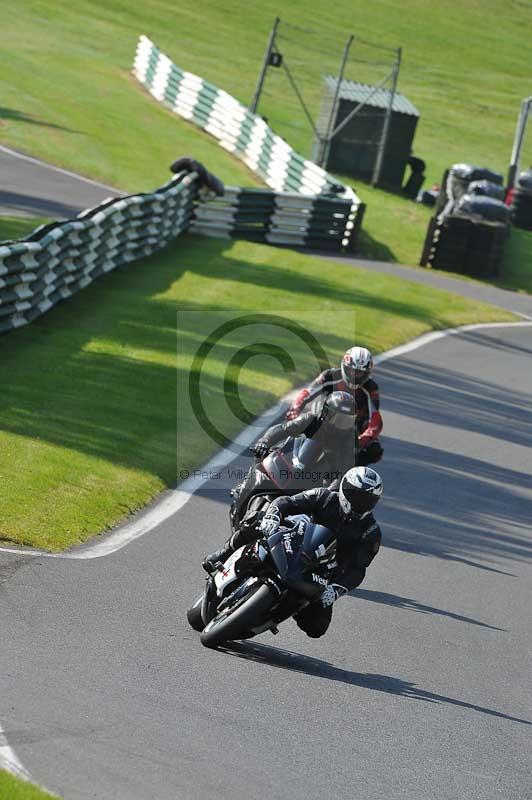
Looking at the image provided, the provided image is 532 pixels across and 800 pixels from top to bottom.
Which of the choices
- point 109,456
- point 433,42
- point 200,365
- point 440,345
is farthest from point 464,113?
point 109,456

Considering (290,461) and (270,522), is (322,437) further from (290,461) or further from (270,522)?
(270,522)

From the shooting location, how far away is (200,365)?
60.6ft

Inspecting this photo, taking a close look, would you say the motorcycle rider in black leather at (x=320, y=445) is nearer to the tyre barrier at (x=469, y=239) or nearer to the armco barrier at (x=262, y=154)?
the armco barrier at (x=262, y=154)

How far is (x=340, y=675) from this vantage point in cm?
900

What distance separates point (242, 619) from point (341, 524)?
3.23 feet

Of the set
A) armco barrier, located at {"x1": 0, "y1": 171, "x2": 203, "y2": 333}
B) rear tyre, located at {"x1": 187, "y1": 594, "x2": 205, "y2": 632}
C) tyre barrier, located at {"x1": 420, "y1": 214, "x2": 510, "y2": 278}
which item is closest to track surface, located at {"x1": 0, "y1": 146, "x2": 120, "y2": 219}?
armco barrier, located at {"x1": 0, "y1": 171, "x2": 203, "y2": 333}

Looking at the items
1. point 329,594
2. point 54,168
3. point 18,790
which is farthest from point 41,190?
point 18,790

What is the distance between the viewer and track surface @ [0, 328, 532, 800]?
698 centimetres

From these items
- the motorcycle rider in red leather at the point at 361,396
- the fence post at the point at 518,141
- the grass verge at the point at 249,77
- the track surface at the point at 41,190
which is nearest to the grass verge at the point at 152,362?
the motorcycle rider in red leather at the point at 361,396

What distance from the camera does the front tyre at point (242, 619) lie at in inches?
342

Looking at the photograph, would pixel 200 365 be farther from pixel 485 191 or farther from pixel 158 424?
pixel 485 191

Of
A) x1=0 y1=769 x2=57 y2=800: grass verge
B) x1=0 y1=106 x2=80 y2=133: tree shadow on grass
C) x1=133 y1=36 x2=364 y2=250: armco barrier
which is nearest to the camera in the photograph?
x1=0 y1=769 x2=57 y2=800: grass verge

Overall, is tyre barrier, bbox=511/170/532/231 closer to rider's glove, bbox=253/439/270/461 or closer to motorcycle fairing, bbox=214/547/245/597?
rider's glove, bbox=253/439/270/461

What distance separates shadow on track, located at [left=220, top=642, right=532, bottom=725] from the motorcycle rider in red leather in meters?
2.91
